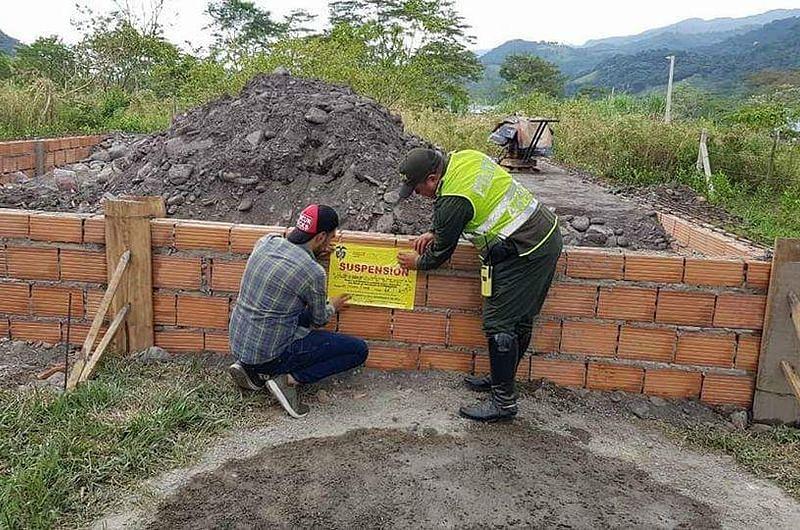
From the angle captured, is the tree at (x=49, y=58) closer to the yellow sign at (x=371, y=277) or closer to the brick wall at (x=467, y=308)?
the brick wall at (x=467, y=308)

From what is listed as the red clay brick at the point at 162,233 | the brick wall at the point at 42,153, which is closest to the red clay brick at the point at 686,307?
the red clay brick at the point at 162,233

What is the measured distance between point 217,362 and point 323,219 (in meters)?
1.15

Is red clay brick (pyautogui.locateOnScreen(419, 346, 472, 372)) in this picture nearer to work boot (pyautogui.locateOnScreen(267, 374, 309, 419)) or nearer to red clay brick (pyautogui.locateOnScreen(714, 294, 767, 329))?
work boot (pyautogui.locateOnScreen(267, 374, 309, 419))

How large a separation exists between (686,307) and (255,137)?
381cm

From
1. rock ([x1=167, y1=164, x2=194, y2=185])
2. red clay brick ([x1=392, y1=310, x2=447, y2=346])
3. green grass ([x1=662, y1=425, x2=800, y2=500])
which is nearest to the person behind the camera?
green grass ([x1=662, y1=425, x2=800, y2=500])

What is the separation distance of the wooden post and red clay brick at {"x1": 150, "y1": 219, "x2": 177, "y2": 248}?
40mm

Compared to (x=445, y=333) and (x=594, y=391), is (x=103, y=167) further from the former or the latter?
(x=594, y=391)

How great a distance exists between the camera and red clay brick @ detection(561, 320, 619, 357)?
11.8 ft

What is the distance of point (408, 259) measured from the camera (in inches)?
138

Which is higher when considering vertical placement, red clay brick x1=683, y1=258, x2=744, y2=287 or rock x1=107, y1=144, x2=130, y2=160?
A: rock x1=107, y1=144, x2=130, y2=160

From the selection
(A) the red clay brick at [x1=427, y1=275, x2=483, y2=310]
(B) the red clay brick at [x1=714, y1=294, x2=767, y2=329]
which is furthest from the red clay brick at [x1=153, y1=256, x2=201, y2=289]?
(B) the red clay brick at [x1=714, y1=294, x2=767, y2=329]

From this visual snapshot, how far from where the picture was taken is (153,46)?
19.6 m

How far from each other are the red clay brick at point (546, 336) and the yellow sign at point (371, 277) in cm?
71

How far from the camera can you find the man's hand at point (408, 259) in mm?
3494
